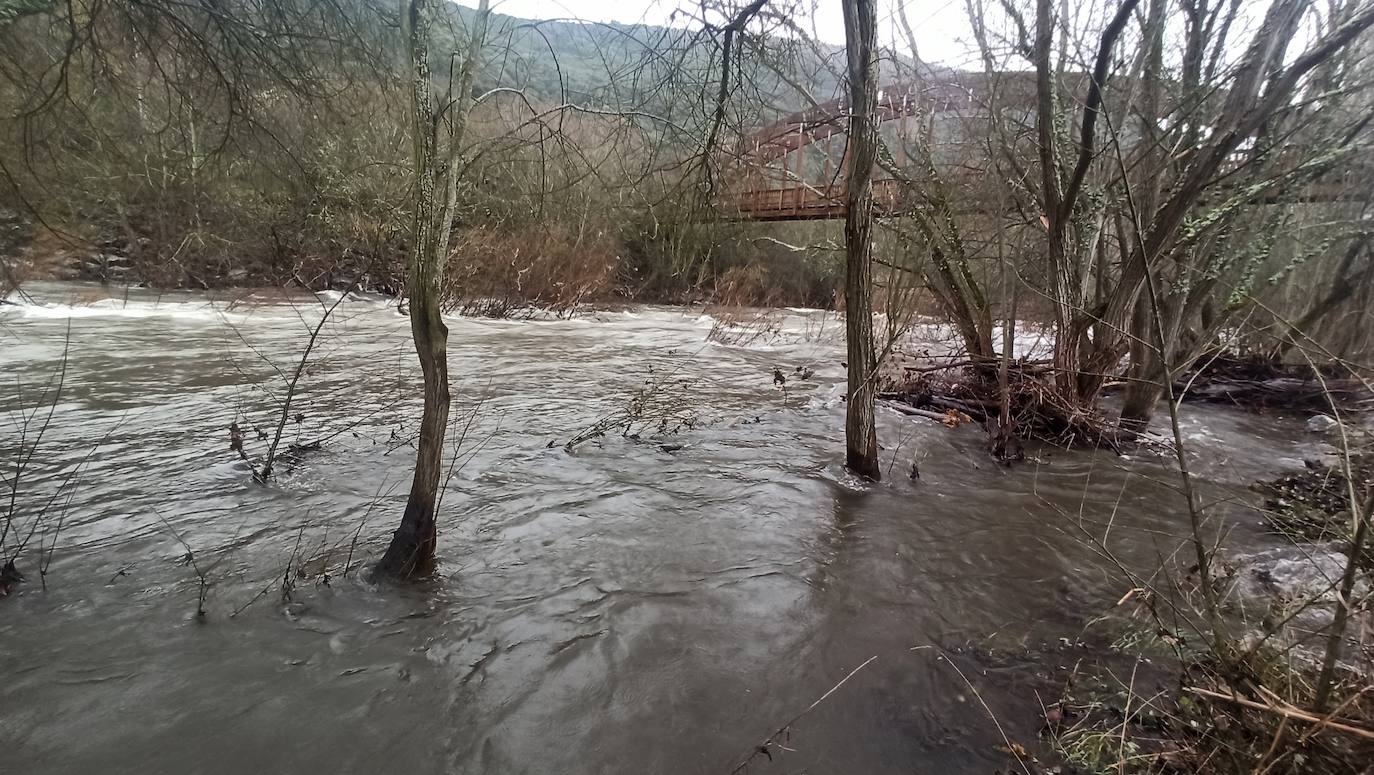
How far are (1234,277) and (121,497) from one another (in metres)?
10.6

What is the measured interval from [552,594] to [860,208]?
3.46 m

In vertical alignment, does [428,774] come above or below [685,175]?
below

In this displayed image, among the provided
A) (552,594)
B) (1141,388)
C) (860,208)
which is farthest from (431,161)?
(1141,388)

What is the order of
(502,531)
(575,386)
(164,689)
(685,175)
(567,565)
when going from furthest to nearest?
1. (575,386)
2. (685,175)
3. (502,531)
4. (567,565)
5. (164,689)

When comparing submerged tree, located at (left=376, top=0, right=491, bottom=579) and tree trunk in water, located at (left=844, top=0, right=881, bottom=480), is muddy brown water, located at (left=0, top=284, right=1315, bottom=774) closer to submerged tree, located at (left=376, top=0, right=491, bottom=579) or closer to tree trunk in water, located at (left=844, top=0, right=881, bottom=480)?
tree trunk in water, located at (left=844, top=0, right=881, bottom=480)

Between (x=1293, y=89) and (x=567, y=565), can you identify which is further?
(x=1293, y=89)

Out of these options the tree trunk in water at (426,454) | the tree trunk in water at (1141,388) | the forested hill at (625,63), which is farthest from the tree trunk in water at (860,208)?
the tree trunk in water at (1141,388)

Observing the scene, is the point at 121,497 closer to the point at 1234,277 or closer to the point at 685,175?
the point at 685,175

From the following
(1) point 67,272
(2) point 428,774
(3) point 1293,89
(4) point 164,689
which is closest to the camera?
(2) point 428,774

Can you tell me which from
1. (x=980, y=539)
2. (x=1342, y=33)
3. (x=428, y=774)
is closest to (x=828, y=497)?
(x=980, y=539)

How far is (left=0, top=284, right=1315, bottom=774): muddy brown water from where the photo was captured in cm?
267

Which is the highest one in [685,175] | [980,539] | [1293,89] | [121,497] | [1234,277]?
[1293,89]

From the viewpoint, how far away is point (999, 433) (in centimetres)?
688

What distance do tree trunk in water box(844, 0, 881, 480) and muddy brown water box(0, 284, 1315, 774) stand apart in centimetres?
86
